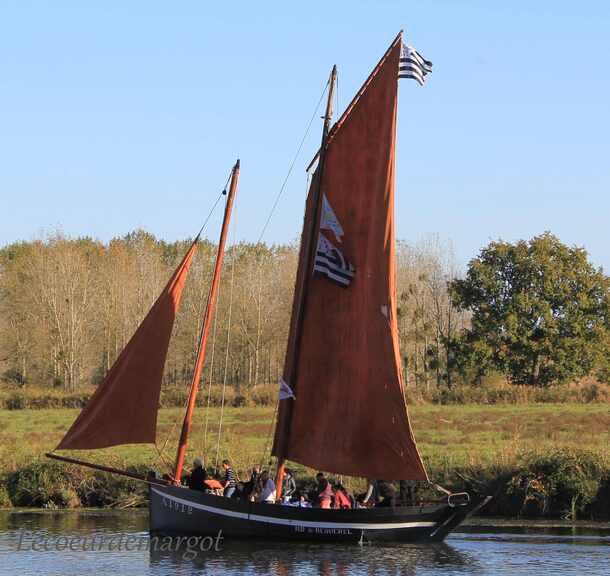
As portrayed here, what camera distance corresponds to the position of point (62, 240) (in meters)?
122

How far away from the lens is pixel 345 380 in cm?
3200

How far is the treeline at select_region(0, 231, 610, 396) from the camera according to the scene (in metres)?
79.6

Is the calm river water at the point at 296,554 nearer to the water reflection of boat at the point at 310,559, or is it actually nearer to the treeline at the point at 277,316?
the water reflection of boat at the point at 310,559

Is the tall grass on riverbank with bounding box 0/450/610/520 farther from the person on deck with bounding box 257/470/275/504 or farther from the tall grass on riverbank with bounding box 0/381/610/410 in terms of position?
the tall grass on riverbank with bounding box 0/381/610/410

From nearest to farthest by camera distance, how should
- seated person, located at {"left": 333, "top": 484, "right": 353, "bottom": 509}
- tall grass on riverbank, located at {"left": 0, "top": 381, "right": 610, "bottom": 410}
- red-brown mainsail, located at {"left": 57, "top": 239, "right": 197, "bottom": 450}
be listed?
red-brown mainsail, located at {"left": 57, "top": 239, "right": 197, "bottom": 450} < seated person, located at {"left": 333, "top": 484, "right": 353, "bottom": 509} < tall grass on riverbank, located at {"left": 0, "top": 381, "right": 610, "bottom": 410}

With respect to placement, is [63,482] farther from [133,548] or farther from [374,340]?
[374,340]

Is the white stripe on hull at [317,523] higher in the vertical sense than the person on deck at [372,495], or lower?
lower

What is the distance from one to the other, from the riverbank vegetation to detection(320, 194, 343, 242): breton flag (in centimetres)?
710

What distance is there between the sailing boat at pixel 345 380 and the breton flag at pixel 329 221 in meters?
0.03

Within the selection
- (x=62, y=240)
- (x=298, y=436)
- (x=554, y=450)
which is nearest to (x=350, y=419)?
(x=298, y=436)

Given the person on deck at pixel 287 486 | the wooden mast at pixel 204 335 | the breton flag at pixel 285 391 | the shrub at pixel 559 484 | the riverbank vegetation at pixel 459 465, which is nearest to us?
the breton flag at pixel 285 391

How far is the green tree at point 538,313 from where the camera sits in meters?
78.9

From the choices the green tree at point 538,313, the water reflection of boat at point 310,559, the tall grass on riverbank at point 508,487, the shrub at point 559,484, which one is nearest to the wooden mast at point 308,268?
the water reflection of boat at point 310,559

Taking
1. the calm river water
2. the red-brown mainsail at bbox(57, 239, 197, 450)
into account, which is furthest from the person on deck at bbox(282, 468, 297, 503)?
the red-brown mainsail at bbox(57, 239, 197, 450)
